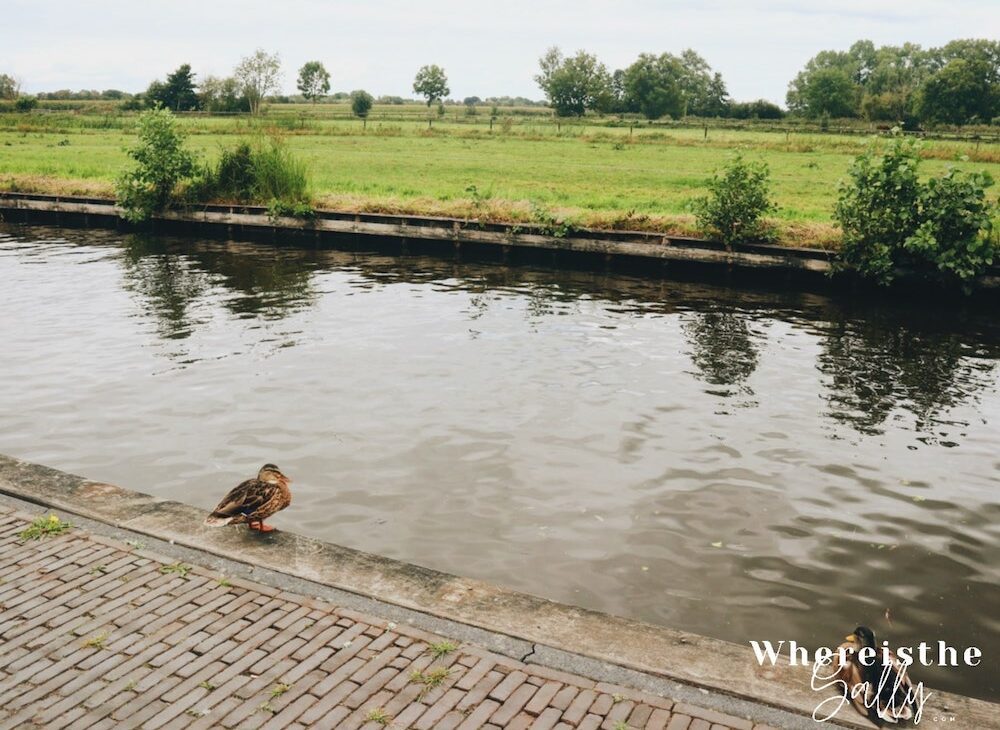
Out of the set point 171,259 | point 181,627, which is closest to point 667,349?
point 181,627

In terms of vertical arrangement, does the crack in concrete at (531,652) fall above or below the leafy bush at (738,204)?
below

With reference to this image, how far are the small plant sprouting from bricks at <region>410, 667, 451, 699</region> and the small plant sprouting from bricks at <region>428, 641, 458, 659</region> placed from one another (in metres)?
0.18

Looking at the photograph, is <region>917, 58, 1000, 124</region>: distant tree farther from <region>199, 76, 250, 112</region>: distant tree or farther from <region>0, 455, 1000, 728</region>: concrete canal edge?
<region>0, 455, 1000, 728</region>: concrete canal edge

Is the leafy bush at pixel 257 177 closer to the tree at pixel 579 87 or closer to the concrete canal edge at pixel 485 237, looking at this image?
the concrete canal edge at pixel 485 237

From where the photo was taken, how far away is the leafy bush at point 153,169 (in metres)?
25.1

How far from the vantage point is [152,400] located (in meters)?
10.9

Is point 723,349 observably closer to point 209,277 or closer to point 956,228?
point 956,228

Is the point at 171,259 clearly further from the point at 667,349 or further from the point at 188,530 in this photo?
the point at 188,530

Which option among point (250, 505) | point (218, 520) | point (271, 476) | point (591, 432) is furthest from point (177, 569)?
point (591, 432)

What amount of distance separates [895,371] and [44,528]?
11.7 m

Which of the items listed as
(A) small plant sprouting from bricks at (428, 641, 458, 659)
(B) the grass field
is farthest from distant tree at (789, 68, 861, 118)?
(A) small plant sprouting from bricks at (428, 641, 458, 659)

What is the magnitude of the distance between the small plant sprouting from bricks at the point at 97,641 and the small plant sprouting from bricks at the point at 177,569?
2.60 ft

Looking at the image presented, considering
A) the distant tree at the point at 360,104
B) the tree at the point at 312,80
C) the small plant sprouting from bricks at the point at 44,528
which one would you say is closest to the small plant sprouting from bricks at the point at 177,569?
the small plant sprouting from bricks at the point at 44,528

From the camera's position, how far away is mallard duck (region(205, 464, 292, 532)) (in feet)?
21.5
